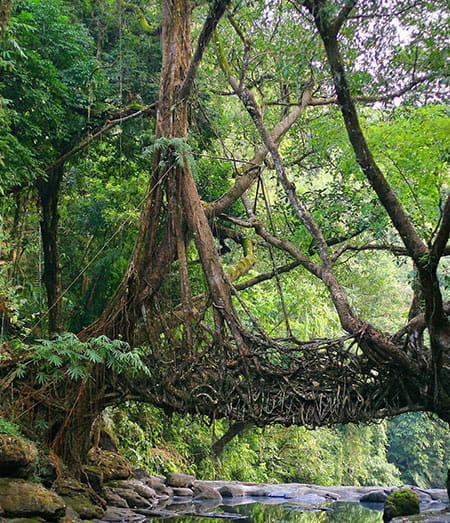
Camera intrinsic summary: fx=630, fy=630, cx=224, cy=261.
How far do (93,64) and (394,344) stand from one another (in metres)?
6.60

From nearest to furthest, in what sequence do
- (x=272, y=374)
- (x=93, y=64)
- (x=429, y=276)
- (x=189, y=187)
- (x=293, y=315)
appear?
1. (x=429, y=276)
2. (x=272, y=374)
3. (x=189, y=187)
4. (x=93, y=64)
5. (x=293, y=315)

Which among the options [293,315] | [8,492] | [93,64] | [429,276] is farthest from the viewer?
[293,315]

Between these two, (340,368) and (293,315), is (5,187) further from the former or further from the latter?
(293,315)

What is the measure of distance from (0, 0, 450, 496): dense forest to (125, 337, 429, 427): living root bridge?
0.07 ft

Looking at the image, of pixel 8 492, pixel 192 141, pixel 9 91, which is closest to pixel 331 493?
pixel 192 141

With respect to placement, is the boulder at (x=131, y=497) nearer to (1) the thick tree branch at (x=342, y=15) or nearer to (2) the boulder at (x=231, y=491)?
(2) the boulder at (x=231, y=491)

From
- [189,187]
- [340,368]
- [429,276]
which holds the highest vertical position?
[189,187]

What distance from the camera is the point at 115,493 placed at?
10.6m

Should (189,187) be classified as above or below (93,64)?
below

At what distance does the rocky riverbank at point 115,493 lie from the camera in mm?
7023

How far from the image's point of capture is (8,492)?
22.7 ft

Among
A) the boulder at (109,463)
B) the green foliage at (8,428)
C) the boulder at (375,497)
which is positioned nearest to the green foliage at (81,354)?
the green foliage at (8,428)

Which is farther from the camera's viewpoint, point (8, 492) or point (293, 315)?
point (293, 315)

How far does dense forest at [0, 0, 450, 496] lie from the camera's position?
22.2 feet
